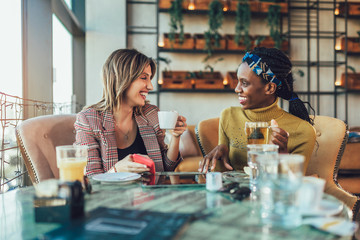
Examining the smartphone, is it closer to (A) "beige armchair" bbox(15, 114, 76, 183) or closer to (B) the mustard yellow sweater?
(B) the mustard yellow sweater

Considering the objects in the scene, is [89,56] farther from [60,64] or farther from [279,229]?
[279,229]

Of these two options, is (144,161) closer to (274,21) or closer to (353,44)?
(274,21)

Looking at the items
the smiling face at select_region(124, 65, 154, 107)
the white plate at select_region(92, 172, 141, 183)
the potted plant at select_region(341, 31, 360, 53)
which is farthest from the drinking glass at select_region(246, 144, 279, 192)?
the potted plant at select_region(341, 31, 360, 53)

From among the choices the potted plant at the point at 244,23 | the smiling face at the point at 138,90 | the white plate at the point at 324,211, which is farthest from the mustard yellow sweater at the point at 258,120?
the potted plant at the point at 244,23

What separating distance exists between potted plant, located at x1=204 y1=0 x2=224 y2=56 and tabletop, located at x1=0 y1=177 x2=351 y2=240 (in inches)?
154

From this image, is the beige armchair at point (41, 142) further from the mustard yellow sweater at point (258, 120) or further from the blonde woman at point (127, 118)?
the mustard yellow sweater at point (258, 120)

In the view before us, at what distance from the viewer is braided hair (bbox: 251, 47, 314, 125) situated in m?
1.69

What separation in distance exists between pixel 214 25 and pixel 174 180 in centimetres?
395

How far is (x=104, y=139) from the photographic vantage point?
167 cm

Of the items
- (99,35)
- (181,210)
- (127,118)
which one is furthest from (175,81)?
(181,210)

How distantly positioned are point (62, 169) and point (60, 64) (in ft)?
9.15

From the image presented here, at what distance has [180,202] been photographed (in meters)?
0.85

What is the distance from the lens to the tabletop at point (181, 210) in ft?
2.04

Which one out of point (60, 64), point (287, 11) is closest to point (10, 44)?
point (60, 64)
